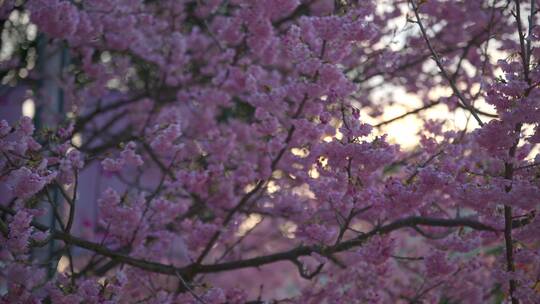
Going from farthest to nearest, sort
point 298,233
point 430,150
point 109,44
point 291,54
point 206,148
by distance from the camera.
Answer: point 109,44 → point 206,148 → point 298,233 → point 430,150 → point 291,54

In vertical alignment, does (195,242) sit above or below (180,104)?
below

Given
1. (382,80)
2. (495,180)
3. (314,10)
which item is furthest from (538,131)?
(314,10)

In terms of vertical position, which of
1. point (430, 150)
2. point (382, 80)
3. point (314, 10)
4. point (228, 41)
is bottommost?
point (430, 150)

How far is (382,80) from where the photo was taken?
663cm

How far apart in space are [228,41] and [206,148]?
2.87ft

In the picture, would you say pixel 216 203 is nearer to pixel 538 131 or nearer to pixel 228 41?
pixel 228 41

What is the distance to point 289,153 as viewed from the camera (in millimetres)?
4777

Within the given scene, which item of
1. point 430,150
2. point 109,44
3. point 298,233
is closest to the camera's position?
point 430,150

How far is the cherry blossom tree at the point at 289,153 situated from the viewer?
3.40 m

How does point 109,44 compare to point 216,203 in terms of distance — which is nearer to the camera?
point 216,203

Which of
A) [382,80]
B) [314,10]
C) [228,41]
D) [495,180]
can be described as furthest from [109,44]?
[495,180]

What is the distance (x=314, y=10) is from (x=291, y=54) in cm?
305

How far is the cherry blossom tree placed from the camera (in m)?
3.40

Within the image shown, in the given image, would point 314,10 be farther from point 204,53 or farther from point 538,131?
point 538,131
